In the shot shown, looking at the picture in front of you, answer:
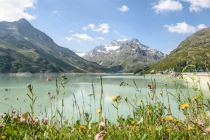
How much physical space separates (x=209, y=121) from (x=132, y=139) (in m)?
1.47

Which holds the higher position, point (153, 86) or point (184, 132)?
point (153, 86)

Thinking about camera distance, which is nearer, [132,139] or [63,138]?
[132,139]

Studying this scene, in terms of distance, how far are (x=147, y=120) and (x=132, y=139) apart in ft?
1.70

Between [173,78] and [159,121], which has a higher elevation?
[173,78]

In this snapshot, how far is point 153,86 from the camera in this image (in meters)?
3.96

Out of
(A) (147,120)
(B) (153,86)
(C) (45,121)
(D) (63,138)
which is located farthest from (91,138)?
(C) (45,121)

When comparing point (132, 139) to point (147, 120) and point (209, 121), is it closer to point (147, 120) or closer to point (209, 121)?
point (147, 120)

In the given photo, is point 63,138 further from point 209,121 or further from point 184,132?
point 209,121

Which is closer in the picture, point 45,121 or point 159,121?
point 159,121

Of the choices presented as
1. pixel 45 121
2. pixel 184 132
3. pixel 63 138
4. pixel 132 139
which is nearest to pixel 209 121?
pixel 184 132

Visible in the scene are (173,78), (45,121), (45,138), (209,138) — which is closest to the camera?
(209,138)

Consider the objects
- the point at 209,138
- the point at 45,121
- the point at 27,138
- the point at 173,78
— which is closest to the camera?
the point at 209,138

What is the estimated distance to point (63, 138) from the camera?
13.3 ft

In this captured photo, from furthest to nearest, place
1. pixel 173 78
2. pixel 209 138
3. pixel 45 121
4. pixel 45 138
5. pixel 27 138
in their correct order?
pixel 45 121
pixel 173 78
pixel 45 138
pixel 27 138
pixel 209 138
